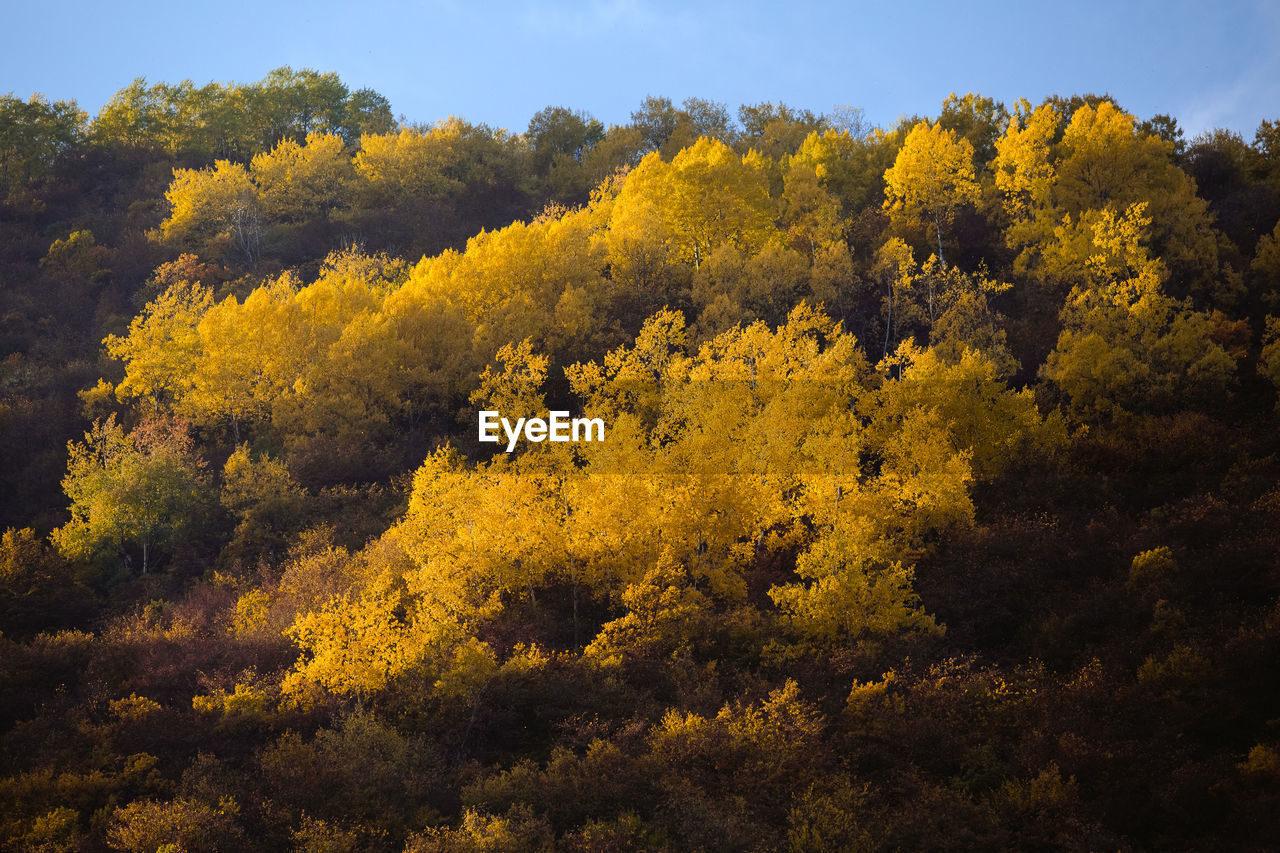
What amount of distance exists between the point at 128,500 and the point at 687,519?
25.2 meters

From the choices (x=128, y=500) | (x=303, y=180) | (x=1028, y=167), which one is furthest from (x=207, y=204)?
(x=1028, y=167)

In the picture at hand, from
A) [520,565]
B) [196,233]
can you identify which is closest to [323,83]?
[196,233]

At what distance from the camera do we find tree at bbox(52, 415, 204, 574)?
125 feet

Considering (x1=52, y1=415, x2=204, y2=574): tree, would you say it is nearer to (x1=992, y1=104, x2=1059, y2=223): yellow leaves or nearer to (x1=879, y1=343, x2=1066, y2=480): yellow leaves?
(x1=879, y1=343, x2=1066, y2=480): yellow leaves

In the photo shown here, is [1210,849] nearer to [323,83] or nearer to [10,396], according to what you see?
[10,396]

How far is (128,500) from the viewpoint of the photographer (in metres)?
38.8

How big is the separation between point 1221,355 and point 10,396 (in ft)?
200

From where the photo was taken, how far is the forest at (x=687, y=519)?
2209cm

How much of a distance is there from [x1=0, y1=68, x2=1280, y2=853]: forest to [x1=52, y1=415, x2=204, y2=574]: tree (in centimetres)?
19

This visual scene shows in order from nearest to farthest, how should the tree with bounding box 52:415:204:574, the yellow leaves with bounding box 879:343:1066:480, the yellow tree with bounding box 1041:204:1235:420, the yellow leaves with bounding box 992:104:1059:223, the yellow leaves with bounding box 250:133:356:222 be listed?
the yellow leaves with bounding box 879:343:1066:480, the yellow tree with bounding box 1041:204:1235:420, the tree with bounding box 52:415:204:574, the yellow leaves with bounding box 992:104:1059:223, the yellow leaves with bounding box 250:133:356:222

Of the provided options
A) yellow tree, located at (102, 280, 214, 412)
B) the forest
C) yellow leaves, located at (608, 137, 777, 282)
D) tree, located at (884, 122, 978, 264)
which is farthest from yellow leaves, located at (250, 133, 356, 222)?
tree, located at (884, 122, 978, 264)

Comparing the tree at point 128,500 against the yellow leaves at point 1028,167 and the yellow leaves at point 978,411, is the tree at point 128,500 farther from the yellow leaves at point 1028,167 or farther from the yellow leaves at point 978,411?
the yellow leaves at point 1028,167

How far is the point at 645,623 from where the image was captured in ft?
95.3

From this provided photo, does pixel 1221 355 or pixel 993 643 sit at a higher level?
pixel 1221 355
